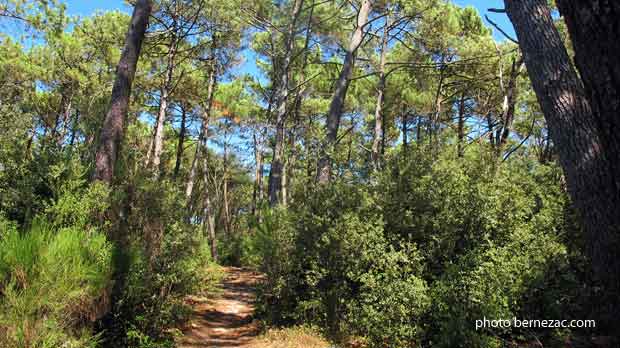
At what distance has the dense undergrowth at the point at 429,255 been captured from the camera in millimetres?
4625

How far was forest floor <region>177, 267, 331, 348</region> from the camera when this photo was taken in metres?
5.58

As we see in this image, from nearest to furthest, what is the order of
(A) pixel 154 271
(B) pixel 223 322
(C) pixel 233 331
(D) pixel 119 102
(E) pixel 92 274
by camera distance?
(E) pixel 92 274, (A) pixel 154 271, (D) pixel 119 102, (C) pixel 233 331, (B) pixel 223 322

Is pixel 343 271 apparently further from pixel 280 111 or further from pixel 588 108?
pixel 280 111

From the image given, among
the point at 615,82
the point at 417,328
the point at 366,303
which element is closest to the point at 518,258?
the point at 417,328

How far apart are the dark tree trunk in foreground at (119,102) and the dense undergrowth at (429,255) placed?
106 inches

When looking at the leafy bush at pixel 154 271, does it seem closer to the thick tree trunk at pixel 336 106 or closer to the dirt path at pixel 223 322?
the dirt path at pixel 223 322

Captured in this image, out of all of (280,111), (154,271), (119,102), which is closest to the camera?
(154,271)

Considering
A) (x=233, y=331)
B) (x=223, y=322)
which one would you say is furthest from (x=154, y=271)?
(x=223, y=322)

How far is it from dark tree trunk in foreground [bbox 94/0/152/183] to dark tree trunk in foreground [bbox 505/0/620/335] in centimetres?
485

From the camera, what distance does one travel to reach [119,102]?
5809 millimetres

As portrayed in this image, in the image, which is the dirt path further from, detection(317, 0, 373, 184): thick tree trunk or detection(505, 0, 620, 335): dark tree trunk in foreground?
detection(505, 0, 620, 335): dark tree trunk in foreground

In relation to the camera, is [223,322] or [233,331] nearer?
[233,331]

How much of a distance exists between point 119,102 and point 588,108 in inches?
216

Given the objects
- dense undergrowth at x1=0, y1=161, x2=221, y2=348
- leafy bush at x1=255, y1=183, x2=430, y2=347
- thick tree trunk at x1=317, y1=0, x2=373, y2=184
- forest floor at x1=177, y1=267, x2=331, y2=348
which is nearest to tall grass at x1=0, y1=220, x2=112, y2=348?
dense undergrowth at x1=0, y1=161, x2=221, y2=348
